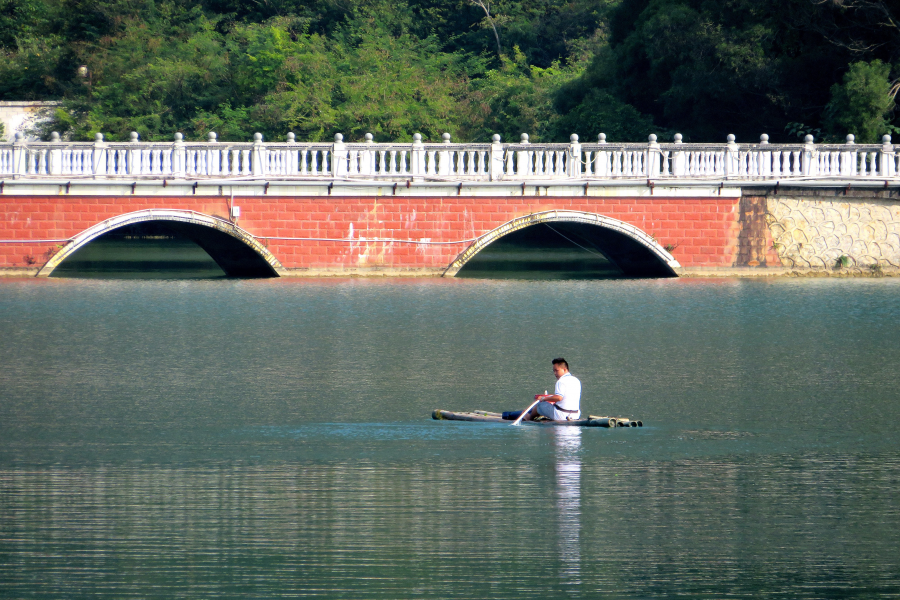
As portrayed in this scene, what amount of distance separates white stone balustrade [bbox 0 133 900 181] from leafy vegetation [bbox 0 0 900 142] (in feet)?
8.26

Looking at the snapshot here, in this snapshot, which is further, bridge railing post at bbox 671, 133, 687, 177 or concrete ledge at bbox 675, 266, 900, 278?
concrete ledge at bbox 675, 266, 900, 278

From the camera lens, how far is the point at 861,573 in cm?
788

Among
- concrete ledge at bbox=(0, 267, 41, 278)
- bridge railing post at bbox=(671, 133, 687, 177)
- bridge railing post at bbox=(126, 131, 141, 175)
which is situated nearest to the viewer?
bridge railing post at bbox=(126, 131, 141, 175)

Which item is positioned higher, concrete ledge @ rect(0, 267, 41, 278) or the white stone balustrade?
the white stone balustrade

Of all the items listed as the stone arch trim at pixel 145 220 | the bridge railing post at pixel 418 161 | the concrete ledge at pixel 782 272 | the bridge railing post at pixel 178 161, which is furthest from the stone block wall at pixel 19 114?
the concrete ledge at pixel 782 272

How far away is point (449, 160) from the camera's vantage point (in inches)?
1066

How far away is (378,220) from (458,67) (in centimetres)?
2160

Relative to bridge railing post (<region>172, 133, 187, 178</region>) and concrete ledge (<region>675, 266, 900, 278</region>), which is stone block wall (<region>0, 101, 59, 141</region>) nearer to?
bridge railing post (<region>172, 133, 187, 178</region>)

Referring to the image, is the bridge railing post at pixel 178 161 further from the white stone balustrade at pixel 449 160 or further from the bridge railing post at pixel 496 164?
the bridge railing post at pixel 496 164

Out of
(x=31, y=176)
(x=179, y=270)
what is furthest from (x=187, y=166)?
(x=179, y=270)

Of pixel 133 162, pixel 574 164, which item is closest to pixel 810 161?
pixel 574 164

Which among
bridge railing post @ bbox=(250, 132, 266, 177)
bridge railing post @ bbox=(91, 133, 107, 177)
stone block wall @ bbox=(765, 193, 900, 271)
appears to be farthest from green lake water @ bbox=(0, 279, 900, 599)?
stone block wall @ bbox=(765, 193, 900, 271)

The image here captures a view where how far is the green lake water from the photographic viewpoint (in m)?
7.94

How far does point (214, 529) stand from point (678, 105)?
2800 cm
